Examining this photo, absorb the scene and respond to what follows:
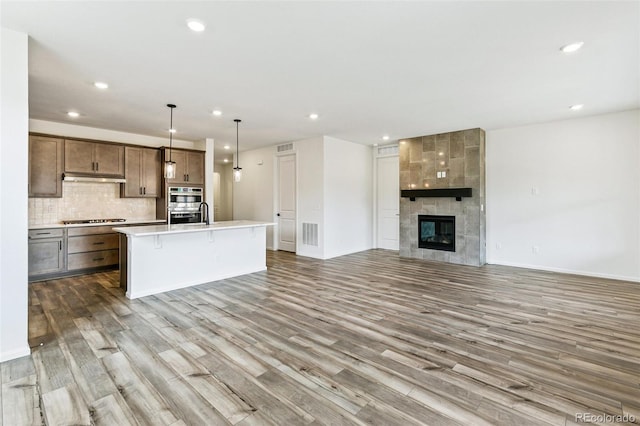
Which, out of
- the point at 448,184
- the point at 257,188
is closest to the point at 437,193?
the point at 448,184

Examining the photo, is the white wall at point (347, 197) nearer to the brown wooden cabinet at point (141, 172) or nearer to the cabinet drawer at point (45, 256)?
the brown wooden cabinet at point (141, 172)

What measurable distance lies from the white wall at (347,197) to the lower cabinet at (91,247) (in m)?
4.18

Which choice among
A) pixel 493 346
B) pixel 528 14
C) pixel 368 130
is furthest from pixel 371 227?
pixel 528 14

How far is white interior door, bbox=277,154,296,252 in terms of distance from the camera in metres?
7.61

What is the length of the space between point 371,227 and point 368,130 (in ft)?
9.72

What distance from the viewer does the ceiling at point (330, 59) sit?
2324 millimetres

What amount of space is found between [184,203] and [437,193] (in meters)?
5.47

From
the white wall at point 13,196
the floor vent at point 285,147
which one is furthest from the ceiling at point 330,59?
the floor vent at point 285,147

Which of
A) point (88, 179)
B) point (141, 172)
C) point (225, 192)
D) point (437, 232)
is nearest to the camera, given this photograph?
point (88, 179)

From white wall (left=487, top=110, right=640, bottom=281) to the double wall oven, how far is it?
6.30m

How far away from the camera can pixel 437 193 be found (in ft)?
21.3

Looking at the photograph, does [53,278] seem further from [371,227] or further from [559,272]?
[559,272]

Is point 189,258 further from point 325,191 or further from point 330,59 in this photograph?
point 330,59

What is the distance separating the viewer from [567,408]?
1.96m
